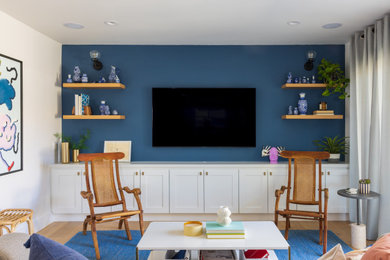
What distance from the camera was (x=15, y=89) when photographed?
148 inches

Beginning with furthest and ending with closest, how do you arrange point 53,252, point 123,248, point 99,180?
point 99,180, point 123,248, point 53,252

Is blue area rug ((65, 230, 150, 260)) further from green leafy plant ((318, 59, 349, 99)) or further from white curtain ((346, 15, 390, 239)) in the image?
green leafy plant ((318, 59, 349, 99))

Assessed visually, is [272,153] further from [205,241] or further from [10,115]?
[10,115]

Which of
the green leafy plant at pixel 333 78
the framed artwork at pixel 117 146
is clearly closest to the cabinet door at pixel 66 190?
the framed artwork at pixel 117 146

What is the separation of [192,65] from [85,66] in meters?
1.64

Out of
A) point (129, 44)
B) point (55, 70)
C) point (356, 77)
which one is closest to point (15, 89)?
point (55, 70)

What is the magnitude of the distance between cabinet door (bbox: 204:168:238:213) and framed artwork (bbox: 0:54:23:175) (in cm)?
239

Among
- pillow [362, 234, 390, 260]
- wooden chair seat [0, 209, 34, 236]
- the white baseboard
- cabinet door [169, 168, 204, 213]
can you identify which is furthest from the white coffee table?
the white baseboard

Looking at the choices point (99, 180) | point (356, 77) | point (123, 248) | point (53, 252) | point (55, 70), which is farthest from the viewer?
point (55, 70)

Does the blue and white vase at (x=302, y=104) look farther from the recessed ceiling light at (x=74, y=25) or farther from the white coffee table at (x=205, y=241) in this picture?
the recessed ceiling light at (x=74, y=25)

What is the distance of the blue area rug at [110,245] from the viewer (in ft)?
11.3

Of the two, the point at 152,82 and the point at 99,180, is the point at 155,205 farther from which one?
the point at 152,82

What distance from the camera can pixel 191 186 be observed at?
15.1 feet

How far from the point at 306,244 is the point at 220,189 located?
133cm
